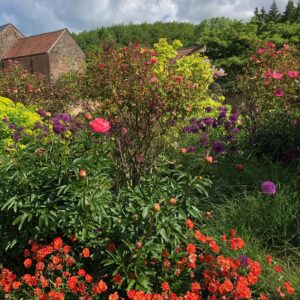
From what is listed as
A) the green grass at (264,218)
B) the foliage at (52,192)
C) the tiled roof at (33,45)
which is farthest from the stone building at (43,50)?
the foliage at (52,192)

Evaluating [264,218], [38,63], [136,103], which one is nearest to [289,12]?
[38,63]

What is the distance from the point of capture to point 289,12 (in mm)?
33562

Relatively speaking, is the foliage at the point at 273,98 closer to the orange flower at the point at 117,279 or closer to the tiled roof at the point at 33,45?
the orange flower at the point at 117,279

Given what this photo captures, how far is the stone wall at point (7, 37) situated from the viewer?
41.8 meters

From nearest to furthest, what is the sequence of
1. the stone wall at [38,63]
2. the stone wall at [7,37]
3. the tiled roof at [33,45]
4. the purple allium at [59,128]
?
the purple allium at [59,128] → the stone wall at [38,63] → the tiled roof at [33,45] → the stone wall at [7,37]

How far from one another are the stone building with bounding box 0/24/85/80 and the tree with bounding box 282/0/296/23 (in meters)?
20.2

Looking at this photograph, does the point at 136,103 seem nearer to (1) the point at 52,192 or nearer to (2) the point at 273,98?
→ (1) the point at 52,192

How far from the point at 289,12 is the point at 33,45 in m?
27.1

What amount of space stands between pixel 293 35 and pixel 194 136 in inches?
838

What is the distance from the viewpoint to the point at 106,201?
251 centimetres

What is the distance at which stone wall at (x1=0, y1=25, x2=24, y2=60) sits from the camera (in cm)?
4184

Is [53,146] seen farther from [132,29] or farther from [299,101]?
[132,29]

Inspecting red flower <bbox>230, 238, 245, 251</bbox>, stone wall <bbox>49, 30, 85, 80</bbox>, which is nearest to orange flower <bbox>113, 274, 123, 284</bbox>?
red flower <bbox>230, 238, 245, 251</bbox>

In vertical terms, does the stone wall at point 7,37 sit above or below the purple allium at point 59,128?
above
